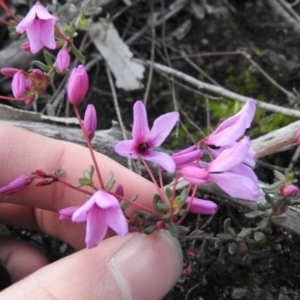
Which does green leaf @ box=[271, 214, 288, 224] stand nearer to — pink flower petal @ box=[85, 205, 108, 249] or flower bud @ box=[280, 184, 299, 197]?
flower bud @ box=[280, 184, 299, 197]

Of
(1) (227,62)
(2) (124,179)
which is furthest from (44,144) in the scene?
(1) (227,62)

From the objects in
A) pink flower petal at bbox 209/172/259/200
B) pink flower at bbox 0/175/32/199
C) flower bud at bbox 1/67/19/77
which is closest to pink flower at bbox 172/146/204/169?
pink flower petal at bbox 209/172/259/200

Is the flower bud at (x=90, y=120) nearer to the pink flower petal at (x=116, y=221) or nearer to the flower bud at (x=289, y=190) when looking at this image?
the pink flower petal at (x=116, y=221)

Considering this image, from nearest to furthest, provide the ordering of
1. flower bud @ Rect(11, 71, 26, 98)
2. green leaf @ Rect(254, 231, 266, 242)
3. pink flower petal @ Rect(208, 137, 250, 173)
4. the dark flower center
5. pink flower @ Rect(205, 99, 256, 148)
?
pink flower petal @ Rect(208, 137, 250, 173) → pink flower @ Rect(205, 99, 256, 148) → the dark flower center → green leaf @ Rect(254, 231, 266, 242) → flower bud @ Rect(11, 71, 26, 98)

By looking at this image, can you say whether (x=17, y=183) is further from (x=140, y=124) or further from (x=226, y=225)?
(x=226, y=225)

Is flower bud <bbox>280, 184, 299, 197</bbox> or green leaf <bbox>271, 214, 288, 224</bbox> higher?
flower bud <bbox>280, 184, 299, 197</bbox>

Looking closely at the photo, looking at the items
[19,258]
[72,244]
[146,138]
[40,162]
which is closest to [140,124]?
[146,138]

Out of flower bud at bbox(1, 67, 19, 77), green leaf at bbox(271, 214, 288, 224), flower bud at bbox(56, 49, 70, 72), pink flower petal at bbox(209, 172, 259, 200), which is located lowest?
green leaf at bbox(271, 214, 288, 224)

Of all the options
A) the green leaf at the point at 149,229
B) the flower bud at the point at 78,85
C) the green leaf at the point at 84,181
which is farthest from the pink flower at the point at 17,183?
the green leaf at the point at 149,229

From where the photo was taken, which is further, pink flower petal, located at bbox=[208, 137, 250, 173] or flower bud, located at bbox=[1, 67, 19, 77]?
flower bud, located at bbox=[1, 67, 19, 77]
